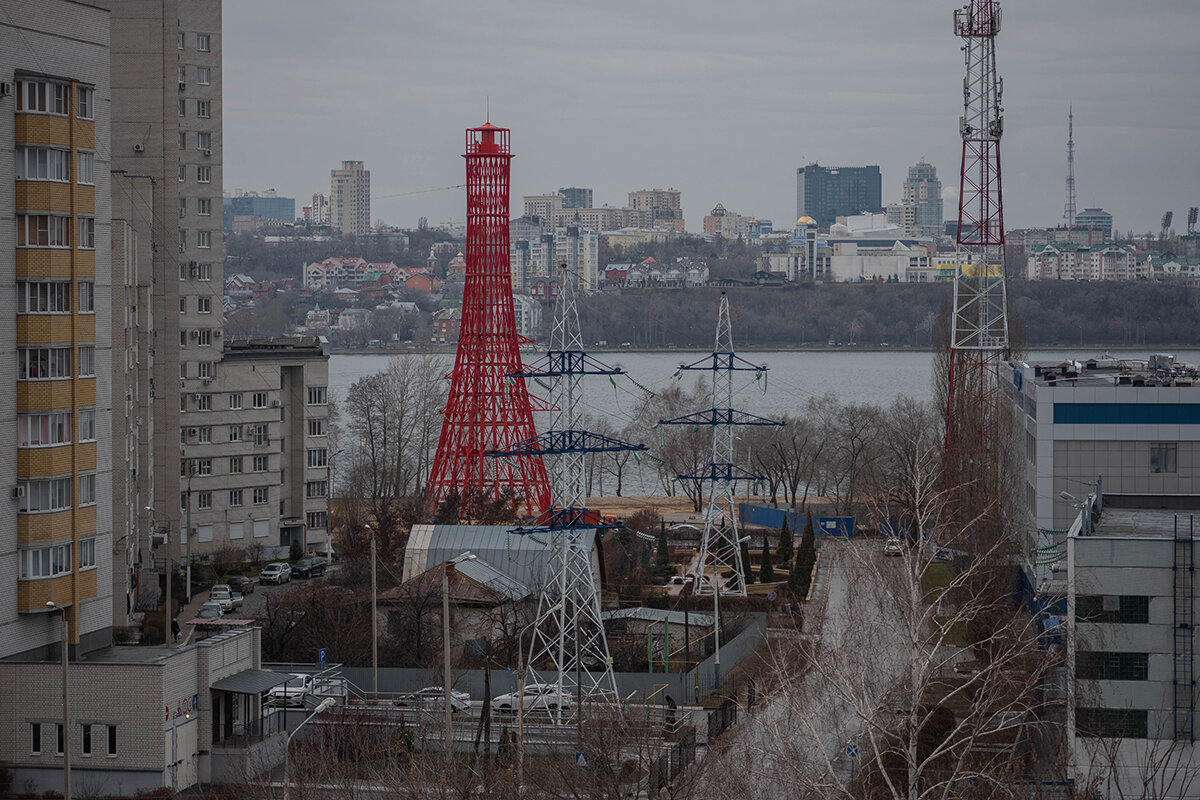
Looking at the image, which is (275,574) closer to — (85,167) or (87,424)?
(87,424)

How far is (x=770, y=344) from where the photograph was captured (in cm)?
14312

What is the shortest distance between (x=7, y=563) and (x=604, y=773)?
24.3 ft

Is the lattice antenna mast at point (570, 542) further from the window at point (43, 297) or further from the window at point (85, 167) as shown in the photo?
the window at point (43, 297)

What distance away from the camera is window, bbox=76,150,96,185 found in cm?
1888

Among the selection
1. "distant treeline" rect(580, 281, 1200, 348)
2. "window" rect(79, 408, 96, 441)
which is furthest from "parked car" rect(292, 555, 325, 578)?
"distant treeline" rect(580, 281, 1200, 348)

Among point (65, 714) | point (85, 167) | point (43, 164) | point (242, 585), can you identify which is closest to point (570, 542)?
point (85, 167)

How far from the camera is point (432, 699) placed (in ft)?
70.8

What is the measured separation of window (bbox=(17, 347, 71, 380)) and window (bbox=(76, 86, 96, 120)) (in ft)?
8.89

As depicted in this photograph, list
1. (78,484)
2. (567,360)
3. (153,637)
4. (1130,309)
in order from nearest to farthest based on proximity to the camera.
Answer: (78,484), (567,360), (153,637), (1130,309)

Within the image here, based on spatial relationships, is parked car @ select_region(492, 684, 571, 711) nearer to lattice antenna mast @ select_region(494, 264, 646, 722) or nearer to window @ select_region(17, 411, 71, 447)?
lattice antenna mast @ select_region(494, 264, 646, 722)

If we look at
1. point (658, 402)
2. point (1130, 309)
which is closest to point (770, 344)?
point (1130, 309)

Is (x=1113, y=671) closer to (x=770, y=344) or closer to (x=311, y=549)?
(x=311, y=549)

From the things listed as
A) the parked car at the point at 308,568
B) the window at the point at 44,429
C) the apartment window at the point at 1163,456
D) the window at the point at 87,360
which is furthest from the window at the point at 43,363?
the apartment window at the point at 1163,456

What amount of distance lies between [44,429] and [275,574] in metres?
16.0
